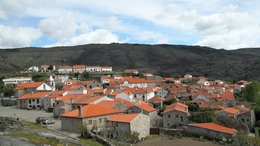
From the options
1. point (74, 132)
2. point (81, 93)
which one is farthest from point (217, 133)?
point (81, 93)

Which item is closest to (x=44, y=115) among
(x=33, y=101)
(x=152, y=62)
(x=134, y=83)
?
(x=33, y=101)

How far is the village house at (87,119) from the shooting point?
91.7 feet

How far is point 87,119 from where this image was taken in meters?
28.0

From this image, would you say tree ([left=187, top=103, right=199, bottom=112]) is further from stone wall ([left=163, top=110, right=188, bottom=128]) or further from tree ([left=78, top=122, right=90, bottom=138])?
tree ([left=78, top=122, right=90, bottom=138])

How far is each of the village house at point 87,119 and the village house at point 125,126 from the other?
1.05m

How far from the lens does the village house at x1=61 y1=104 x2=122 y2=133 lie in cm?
2794

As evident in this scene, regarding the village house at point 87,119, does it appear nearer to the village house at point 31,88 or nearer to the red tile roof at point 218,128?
the red tile roof at point 218,128

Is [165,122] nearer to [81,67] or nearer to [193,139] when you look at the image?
[193,139]

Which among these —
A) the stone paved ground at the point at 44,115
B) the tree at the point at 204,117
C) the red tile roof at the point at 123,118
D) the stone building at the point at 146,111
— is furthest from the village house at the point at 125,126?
the tree at the point at 204,117

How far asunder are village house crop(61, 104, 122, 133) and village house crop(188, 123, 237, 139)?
34.7 feet

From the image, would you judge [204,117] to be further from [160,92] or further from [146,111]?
[160,92]

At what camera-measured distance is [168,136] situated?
2955 centimetres

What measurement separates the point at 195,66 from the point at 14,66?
112410 millimetres

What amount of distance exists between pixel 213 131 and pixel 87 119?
571 inches
